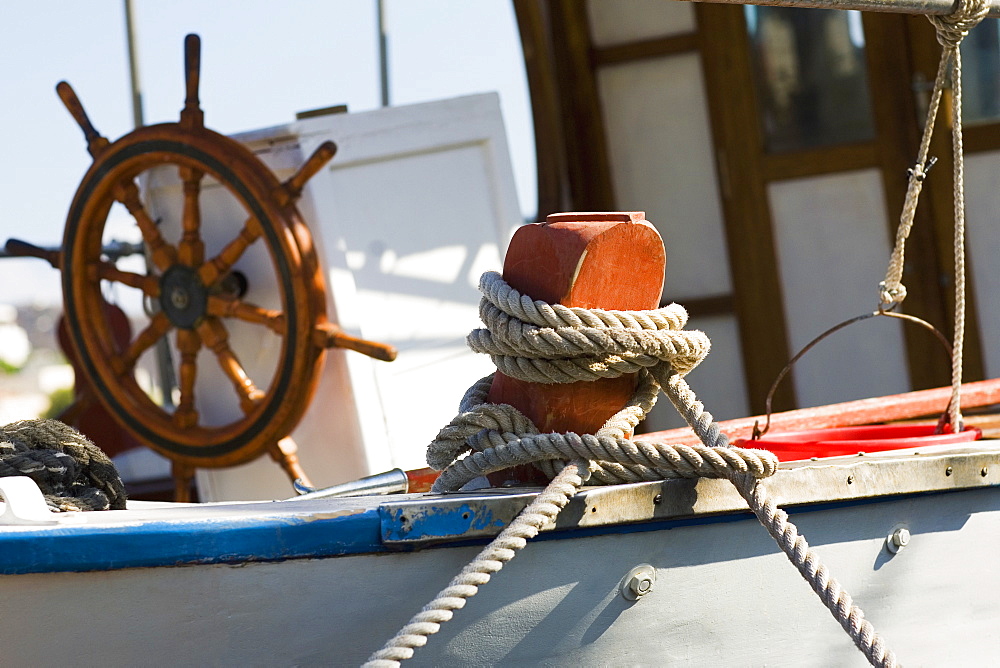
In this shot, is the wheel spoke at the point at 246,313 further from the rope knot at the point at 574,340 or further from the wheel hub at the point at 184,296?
the rope knot at the point at 574,340

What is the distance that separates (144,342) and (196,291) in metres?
0.23

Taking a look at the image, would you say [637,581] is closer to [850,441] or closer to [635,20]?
[850,441]

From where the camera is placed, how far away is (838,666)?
1.44 meters

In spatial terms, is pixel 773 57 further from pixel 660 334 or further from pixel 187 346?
pixel 660 334

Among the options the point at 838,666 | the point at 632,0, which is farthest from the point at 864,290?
the point at 838,666

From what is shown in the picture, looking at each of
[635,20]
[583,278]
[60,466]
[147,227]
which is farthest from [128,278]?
[635,20]

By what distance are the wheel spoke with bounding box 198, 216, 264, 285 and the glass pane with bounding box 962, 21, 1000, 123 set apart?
8.29ft

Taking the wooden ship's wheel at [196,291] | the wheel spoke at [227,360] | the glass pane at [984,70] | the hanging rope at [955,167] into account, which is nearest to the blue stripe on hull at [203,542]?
the hanging rope at [955,167]

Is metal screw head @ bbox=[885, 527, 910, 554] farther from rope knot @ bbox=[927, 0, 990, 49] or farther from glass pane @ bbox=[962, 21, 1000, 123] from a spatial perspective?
glass pane @ bbox=[962, 21, 1000, 123]

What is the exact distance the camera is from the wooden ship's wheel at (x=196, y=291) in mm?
2398

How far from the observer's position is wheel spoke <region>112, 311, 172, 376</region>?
104 inches

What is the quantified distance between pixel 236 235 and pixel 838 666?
1809 mm

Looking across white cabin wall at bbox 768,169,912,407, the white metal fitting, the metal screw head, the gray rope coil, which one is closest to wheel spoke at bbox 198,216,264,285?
the gray rope coil

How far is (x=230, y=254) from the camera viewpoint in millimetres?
2480
